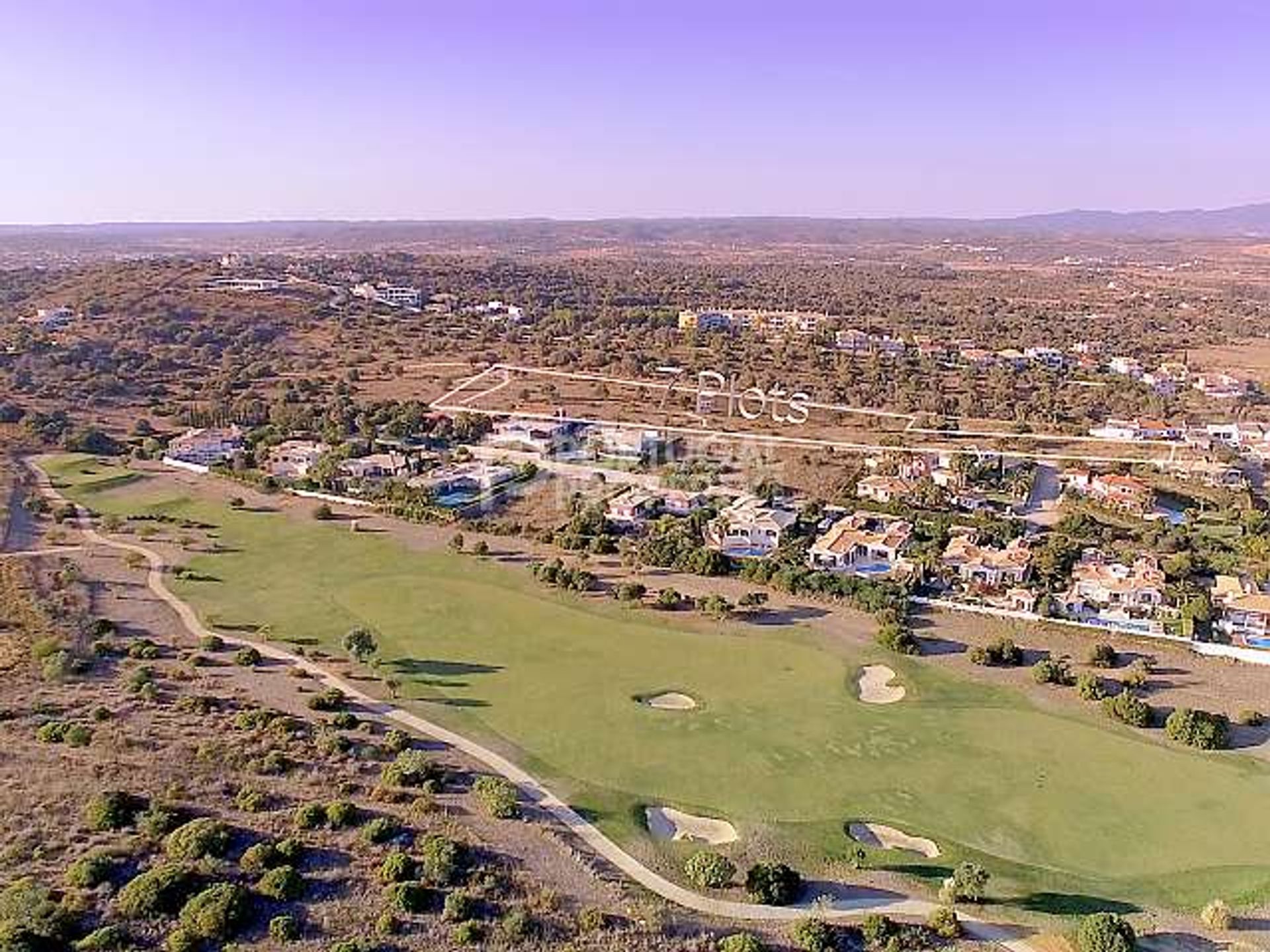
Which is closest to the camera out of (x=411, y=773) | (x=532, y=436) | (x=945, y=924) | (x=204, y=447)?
(x=945, y=924)

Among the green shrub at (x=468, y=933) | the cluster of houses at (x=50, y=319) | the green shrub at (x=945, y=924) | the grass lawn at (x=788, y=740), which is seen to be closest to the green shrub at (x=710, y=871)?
the grass lawn at (x=788, y=740)

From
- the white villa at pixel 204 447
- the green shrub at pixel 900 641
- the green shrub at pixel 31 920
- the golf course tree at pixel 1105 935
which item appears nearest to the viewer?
the green shrub at pixel 31 920

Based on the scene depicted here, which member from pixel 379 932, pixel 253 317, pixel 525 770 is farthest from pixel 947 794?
pixel 253 317

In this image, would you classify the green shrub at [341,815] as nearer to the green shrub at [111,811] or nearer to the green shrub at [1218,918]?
the green shrub at [111,811]

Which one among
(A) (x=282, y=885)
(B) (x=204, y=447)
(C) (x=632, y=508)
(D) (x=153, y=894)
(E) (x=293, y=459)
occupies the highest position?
(B) (x=204, y=447)

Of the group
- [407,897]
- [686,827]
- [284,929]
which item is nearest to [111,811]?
[284,929]

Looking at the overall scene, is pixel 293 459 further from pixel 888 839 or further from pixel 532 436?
pixel 888 839

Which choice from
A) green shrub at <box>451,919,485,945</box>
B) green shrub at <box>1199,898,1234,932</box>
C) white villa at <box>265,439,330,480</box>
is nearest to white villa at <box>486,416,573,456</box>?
white villa at <box>265,439,330,480</box>
